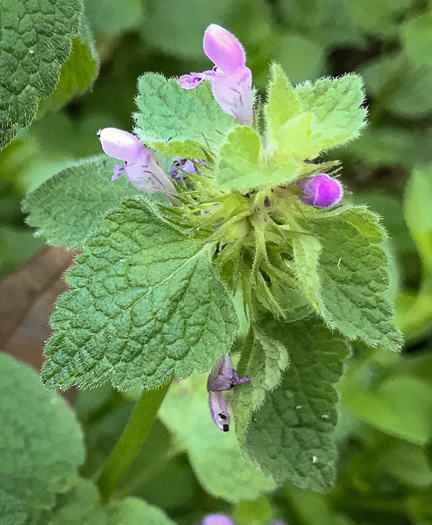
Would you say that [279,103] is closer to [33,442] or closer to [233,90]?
[233,90]

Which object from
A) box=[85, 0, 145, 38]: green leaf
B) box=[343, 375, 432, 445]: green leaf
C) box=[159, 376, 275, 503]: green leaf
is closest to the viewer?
box=[159, 376, 275, 503]: green leaf

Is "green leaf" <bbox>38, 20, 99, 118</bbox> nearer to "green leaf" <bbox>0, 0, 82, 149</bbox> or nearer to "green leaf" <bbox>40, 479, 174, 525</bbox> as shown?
"green leaf" <bbox>0, 0, 82, 149</bbox>

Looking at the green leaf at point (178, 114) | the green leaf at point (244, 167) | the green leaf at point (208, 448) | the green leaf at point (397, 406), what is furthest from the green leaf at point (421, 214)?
the green leaf at point (244, 167)

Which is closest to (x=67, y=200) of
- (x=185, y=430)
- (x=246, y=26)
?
(x=185, y=430)

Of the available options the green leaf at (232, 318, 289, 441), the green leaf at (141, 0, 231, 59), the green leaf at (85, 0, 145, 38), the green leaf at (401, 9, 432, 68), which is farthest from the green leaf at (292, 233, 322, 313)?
the green leaf at (401, 9, 432, 68)

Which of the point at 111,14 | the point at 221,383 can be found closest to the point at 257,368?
the point at 221,383

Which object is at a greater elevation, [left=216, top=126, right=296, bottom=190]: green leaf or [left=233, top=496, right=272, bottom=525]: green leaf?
[left=216, top=126, right=296, bottom=190]: green leaf

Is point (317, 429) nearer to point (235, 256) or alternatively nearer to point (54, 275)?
point (235, 256)
